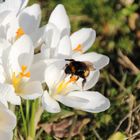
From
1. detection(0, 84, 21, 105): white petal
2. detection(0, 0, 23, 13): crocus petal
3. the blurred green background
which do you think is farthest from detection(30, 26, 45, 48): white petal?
the blurred green background

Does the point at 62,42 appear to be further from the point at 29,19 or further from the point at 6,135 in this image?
the point at 6,135

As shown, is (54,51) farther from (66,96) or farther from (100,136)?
(100,136)

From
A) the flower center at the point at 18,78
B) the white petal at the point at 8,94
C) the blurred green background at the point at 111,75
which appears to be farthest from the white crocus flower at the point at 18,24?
the blurred green background at the point at 111,75

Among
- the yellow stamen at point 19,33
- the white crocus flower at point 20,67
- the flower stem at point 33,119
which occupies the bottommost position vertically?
the flower stem at point 33,119

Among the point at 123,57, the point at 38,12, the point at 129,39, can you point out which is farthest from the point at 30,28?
the point at 129,39

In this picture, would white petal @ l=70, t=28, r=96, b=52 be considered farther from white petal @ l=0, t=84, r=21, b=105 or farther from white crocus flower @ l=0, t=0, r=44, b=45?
white petal @ l=0, t=84, r=21, b=105

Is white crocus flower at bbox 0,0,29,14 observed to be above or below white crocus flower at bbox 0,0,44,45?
above

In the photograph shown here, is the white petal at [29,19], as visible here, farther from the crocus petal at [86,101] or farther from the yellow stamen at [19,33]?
the crocus petal at [86,101]
